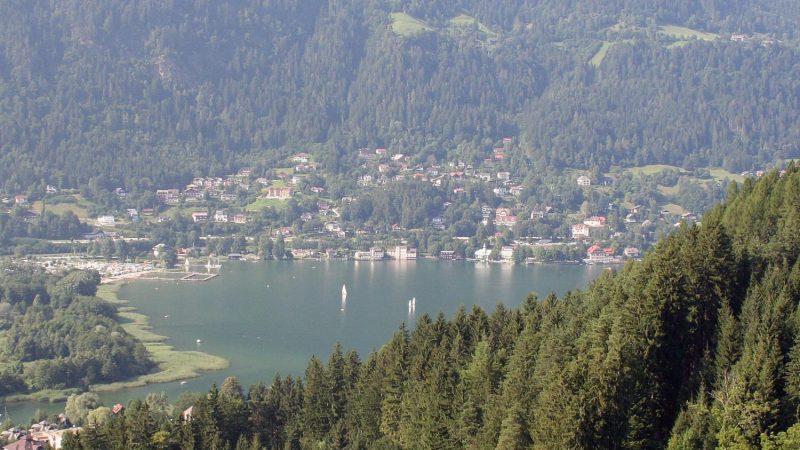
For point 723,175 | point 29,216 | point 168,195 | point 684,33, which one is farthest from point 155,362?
point 684,33

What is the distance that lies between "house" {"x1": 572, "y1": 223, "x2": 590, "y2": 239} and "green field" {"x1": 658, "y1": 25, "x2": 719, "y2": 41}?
136 feet

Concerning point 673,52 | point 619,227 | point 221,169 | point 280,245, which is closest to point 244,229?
point 280,245

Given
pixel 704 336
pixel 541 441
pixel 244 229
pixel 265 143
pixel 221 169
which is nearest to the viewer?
pixel 541 441

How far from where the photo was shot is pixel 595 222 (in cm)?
8100

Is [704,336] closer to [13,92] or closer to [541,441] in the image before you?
[541,441]

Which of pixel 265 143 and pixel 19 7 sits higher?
pixel 19 7

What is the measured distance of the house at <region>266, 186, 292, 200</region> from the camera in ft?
274

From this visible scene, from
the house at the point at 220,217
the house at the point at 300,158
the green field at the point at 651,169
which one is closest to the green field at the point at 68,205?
the house at the point at 220,217

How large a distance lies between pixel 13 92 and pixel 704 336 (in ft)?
272

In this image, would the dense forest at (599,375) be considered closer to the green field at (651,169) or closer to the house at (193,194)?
the house at (193,194)

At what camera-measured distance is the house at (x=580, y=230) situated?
259 ft

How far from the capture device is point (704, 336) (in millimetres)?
18297

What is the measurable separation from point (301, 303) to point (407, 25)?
68761mm

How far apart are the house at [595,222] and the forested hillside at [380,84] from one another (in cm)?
1277
